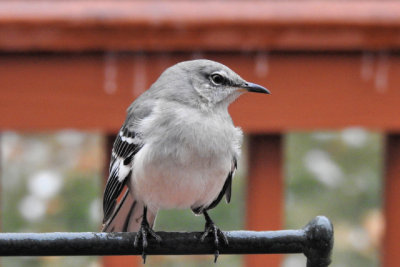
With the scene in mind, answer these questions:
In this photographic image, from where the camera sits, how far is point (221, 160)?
2295 mm

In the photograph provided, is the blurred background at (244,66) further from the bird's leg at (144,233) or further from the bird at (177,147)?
the bird's leg at (144,233)

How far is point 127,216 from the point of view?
2502 mm

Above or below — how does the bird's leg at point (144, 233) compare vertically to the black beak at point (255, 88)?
below

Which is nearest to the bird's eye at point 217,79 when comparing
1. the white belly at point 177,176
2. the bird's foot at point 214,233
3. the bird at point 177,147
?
the bird at point 177,147

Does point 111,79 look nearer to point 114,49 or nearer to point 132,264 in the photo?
point 114,49

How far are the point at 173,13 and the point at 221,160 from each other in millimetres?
473

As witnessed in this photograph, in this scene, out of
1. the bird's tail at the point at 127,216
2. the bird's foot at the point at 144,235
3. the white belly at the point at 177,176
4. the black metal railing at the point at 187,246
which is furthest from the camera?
the bird's tail at the point at 127,216

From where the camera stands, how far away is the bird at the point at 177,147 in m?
2.25

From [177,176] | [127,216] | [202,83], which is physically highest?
[202,83]

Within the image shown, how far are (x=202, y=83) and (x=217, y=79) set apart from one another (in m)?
0.06

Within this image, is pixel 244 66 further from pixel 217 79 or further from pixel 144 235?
pixel 144 235

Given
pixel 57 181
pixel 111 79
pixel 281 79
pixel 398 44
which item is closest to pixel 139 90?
pixel 111 79

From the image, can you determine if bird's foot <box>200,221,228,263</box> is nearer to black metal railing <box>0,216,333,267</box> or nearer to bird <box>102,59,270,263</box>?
bird <box>102,59,270,263</box>

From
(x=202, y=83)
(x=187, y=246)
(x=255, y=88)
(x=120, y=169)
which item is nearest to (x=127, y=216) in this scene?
(x=120, y=169)
